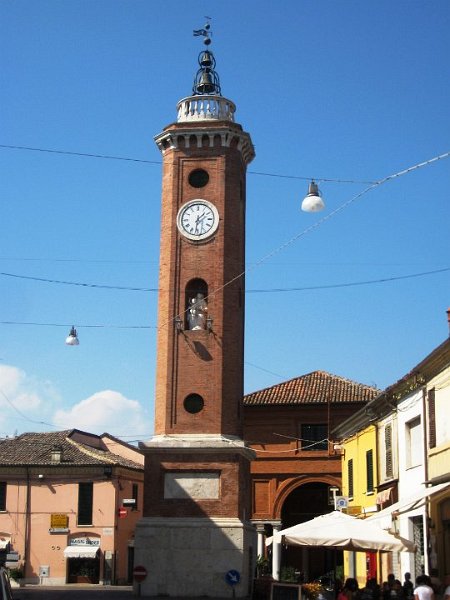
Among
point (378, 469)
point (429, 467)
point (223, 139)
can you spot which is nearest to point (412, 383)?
point (429, 467)

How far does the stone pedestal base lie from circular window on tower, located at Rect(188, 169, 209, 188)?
11292 mm

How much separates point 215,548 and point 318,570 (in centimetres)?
1652

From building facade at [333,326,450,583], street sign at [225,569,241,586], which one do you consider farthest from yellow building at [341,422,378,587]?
street sign at [225,569,241,586]

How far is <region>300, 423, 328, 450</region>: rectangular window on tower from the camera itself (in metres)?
41.7

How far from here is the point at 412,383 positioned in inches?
929


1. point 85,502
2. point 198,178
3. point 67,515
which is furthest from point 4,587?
point 85,502

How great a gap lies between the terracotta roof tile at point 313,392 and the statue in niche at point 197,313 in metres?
13.0

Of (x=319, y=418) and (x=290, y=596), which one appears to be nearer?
(x=290, y=596)

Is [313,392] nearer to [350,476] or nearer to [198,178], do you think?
[350,476]

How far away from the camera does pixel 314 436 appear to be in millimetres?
42031

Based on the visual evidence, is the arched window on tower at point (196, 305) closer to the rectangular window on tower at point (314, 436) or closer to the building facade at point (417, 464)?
the building facade at point (417, 464)

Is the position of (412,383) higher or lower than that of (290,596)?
higher

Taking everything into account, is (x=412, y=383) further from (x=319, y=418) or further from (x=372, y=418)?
(x=319, y=418)

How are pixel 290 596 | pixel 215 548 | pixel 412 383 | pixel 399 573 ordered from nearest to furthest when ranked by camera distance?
pixel 290 596, pixel 412 383, pixel 399 573, pixel 215 548
